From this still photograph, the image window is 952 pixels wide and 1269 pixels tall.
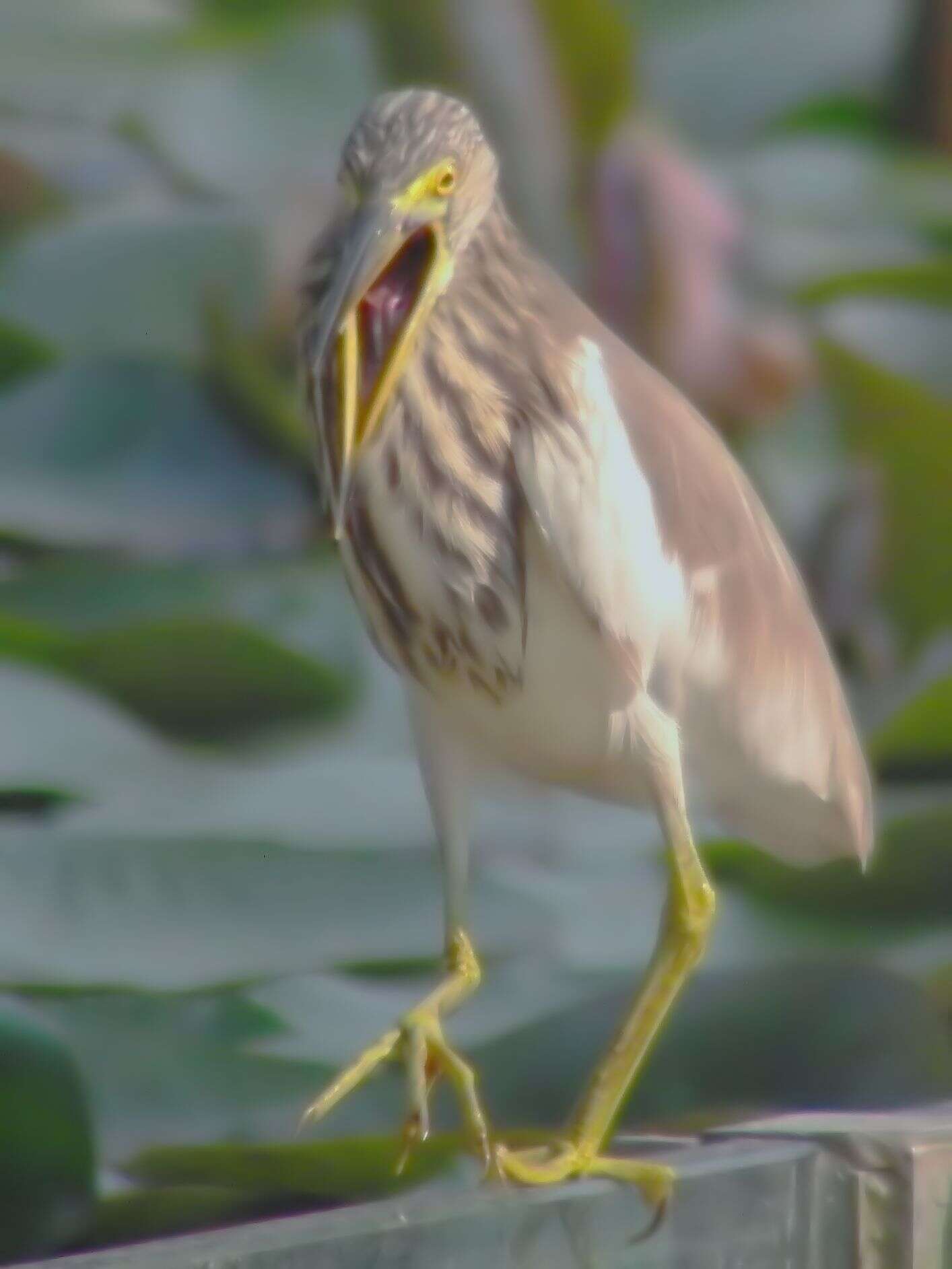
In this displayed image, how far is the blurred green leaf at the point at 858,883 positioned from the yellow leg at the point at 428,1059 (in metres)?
0.44

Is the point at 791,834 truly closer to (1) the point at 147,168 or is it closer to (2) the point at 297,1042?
(2) the point at 297,1042

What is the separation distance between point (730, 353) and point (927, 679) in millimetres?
309

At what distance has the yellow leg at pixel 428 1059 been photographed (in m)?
1.04

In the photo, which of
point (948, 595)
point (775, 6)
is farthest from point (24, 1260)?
point (775, 6)

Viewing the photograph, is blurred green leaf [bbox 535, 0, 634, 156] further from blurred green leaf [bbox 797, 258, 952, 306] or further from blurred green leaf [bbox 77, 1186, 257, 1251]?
blurred green leaf [bbox 77, 1186, 257, 1251]

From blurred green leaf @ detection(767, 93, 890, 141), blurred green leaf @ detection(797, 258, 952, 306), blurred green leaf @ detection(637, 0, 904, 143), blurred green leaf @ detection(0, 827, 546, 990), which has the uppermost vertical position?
blurred green leaf @ detection(637, 0, 904, 143)

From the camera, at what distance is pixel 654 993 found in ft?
3.64

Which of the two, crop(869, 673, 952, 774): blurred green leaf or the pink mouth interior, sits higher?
the pink mouth interior

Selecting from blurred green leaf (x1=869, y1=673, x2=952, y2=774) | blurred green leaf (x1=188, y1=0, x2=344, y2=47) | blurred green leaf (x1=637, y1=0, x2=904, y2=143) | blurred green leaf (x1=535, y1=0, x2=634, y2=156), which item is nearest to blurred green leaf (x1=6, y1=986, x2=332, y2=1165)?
blurred green leaf (x1=869, y1=673, x2=952, y2=774)

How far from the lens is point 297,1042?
1331 millimetres

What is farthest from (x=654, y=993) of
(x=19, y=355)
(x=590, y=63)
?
(x=590, y=63)

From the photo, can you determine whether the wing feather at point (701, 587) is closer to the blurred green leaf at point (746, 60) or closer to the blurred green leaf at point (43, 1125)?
the blurred green leaf at point (43, 1125)

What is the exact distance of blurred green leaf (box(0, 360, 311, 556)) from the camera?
67.0 inches

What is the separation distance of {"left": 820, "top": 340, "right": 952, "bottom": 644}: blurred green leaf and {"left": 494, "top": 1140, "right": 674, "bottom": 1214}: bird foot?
0.69 metres
